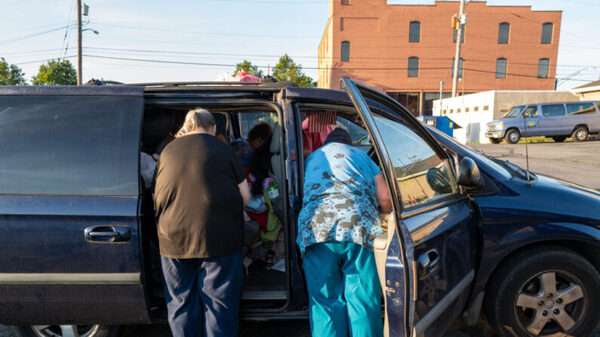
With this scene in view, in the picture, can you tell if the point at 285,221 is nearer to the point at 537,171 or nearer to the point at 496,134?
the point at 537,171

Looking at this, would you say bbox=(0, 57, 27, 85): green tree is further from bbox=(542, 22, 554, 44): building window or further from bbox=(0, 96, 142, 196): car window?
bbox=(542, 22, 554, 44): building window

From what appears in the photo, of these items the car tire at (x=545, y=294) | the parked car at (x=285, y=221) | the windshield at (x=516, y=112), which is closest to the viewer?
the parked car at (x=285, y=221)

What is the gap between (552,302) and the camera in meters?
2.32

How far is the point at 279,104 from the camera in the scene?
98.0 inches

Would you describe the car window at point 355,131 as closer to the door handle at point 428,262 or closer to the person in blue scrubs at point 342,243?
the person in blue scrubs at point 342,243

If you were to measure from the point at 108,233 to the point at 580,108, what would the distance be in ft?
64.4

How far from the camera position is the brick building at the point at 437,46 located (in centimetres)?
3512

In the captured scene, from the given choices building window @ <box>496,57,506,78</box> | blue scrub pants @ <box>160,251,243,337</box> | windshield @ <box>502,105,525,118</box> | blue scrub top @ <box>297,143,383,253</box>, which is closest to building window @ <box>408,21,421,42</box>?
building window @ <box>496,57,506,78</box>

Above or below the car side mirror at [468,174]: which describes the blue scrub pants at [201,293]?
below

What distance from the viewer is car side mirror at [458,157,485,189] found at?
214 cm

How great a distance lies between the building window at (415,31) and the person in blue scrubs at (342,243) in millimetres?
37697

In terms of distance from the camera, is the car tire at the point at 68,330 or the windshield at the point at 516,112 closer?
the car tire at the point at 68,330

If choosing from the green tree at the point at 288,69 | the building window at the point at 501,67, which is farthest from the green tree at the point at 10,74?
the building window at the point at 501,67

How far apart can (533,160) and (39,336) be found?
12.4 metres
